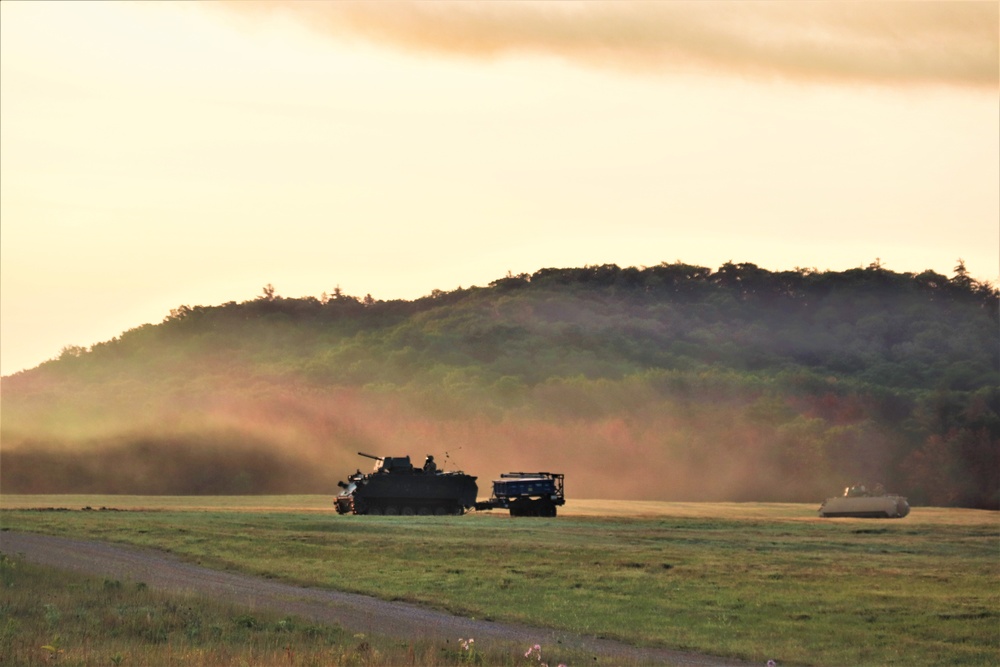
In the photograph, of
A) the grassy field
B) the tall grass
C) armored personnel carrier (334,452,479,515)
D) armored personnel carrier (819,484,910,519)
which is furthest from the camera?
armored personnel carrier (819,484,910,519)

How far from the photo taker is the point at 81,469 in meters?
120

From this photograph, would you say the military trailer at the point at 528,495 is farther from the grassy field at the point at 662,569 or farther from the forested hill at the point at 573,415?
the forested hill at the point at 573,415

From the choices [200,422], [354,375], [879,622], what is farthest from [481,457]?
[879,622]

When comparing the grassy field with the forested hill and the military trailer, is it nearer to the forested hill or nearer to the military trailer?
the military trailer

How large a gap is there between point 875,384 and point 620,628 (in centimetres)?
11851

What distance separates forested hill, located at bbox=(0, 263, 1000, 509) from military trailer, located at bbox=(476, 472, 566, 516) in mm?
31037

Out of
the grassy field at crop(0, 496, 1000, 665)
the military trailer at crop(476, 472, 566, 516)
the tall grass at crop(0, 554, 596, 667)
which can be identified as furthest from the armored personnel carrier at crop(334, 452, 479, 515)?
the tall grass at crop(0, 554, 596, 667)

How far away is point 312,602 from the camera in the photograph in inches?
1419

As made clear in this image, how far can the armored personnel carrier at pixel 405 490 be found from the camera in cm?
8250

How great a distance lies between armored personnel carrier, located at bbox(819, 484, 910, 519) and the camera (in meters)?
85.9

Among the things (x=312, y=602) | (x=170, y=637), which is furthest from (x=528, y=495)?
(x=170, y=637)

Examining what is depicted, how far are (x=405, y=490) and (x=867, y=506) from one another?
29897mm

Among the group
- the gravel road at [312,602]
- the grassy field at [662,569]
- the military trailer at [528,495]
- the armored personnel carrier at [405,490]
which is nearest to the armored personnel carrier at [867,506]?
the grassy field at [662,569]

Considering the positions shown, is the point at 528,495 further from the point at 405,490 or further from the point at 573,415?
the point at 573,415
